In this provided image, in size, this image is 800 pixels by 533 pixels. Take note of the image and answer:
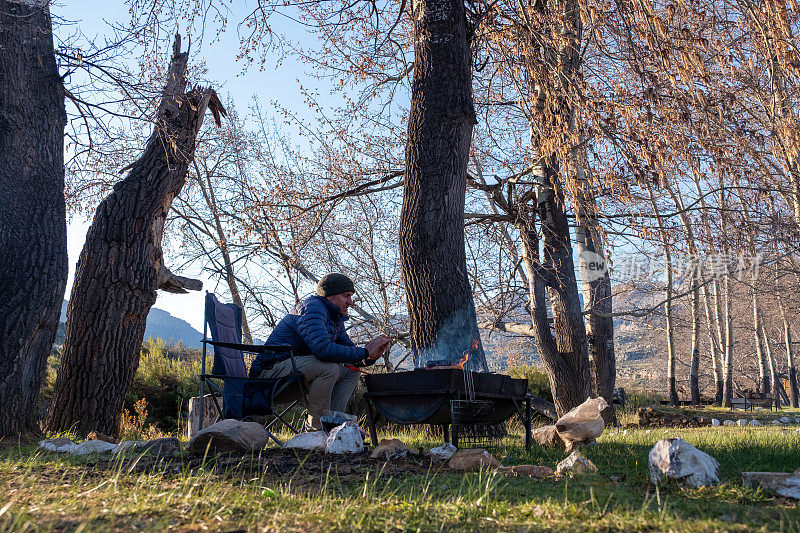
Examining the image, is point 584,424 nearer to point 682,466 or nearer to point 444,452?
point 444,452

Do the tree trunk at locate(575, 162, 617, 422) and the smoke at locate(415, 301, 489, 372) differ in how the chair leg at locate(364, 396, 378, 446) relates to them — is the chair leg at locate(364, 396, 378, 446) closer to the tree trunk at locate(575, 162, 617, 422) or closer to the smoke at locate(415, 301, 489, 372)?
the smoke at locate(415, 301, 489, 372)

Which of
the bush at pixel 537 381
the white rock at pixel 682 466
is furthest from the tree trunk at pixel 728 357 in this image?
the white rock at pixel 682 466

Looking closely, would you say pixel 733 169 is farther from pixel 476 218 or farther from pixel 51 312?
pixel 51 312

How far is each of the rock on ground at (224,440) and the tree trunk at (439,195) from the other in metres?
1.88

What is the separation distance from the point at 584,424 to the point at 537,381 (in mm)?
7283

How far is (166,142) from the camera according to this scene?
6.80 metres

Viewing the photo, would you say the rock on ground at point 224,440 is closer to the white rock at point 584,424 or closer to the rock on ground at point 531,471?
the rock on ground at point 531,471

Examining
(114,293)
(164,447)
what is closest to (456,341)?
(164,447)

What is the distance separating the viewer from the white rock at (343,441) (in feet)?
Answer: 12.9

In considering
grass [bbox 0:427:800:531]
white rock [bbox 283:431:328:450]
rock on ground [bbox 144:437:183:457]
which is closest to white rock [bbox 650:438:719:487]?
grass [bbox 0:427:800:531]

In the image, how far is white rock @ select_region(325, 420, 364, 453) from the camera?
154 inches

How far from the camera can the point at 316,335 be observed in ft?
15.7

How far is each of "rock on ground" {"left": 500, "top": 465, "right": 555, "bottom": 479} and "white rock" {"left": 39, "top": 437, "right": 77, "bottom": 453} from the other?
2862mm

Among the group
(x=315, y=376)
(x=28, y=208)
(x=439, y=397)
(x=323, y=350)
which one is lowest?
(x=439, y=397)
